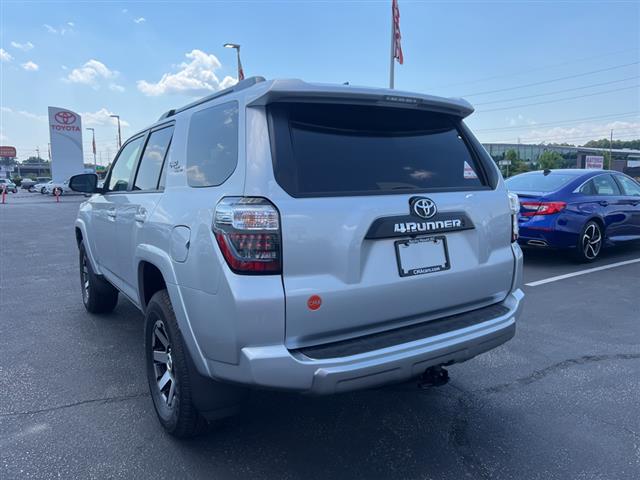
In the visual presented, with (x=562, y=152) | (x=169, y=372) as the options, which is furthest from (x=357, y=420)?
(x=562, y=152)

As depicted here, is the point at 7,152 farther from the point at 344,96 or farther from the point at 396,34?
the point at 344,96

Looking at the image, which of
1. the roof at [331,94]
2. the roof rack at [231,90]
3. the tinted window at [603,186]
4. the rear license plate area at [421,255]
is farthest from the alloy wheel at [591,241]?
the roof rack at [231,90]

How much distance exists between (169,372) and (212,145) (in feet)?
4.46

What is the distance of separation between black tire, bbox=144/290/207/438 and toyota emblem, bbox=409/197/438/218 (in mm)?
1409

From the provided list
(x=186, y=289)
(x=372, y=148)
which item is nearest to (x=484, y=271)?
(x=372, y=148)

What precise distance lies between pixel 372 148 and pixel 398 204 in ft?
1.20

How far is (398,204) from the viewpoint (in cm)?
243

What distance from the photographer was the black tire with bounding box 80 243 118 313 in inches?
195

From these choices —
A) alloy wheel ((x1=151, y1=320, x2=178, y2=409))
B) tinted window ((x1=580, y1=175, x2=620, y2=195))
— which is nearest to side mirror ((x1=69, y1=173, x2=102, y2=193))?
alloy wheel ((x1=151, y1=320, x2=178, y2=409))

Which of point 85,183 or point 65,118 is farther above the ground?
point 65,118

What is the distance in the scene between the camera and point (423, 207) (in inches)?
98.3

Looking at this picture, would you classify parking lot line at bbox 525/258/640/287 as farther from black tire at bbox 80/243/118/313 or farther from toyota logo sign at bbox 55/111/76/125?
toyota logo sign at bbox 55/111/76/125

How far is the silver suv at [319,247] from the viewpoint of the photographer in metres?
2.14

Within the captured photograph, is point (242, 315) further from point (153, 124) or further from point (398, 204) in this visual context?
point (153, 124)
